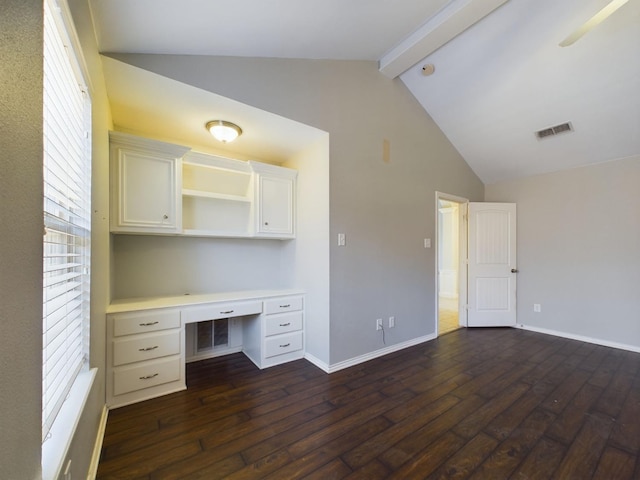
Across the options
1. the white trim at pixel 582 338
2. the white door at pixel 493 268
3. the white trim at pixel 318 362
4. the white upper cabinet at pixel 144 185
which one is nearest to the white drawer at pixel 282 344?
the white trim at pixel 318 362

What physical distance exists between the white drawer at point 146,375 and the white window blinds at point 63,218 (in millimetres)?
769

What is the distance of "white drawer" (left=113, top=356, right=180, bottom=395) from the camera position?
2117 mm

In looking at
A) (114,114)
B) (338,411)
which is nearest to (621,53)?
(338,411)

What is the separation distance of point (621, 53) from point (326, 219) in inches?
125

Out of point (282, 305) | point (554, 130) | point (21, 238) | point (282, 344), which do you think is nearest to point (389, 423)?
point (282, 344)

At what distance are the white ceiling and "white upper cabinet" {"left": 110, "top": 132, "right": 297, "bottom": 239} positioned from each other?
36 centimetres

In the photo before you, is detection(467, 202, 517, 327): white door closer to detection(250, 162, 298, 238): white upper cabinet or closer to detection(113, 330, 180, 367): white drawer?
detection(250, 162, 298, 238): white upper cabinet

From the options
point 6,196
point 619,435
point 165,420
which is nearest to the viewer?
point 6,196

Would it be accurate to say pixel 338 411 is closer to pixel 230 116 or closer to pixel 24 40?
pixel 24 40

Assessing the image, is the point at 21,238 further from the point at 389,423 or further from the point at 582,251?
the point at 582,251

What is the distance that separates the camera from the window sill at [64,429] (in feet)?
2.86

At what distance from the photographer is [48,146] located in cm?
97

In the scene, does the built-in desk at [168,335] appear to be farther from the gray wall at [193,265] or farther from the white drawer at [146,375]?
the gray wall at [193,265]

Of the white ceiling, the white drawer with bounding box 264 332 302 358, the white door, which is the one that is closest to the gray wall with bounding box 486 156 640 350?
the white door
